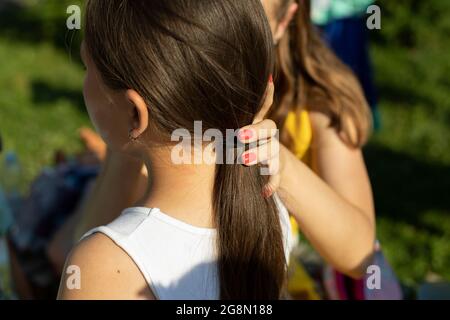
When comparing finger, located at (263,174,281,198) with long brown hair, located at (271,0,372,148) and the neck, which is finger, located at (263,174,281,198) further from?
long brown hair, located at (271,0,372,148)

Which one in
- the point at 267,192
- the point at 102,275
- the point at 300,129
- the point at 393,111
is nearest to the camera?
the point at 102,275

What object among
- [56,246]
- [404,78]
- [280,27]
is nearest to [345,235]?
[280,27]

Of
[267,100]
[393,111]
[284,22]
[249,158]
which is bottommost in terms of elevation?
[393,111]

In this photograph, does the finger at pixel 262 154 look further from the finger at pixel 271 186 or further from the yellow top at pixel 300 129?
the yellow top at pixel 300 129

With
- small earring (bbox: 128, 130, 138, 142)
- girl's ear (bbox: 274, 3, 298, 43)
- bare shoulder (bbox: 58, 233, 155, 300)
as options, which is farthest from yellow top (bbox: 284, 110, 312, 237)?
bare shoulder (bbox: 58, 233, 155, 300)

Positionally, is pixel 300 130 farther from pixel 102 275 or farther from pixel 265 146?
pixel 102 275

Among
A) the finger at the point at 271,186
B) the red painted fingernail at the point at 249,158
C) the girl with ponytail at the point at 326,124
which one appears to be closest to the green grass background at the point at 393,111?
the girl with ponytail at the point at 326,124

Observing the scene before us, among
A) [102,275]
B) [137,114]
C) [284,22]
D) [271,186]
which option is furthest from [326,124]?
[102,275]

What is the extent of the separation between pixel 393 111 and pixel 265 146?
3218 millimetres

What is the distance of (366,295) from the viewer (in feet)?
6.84

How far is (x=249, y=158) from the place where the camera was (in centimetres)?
138

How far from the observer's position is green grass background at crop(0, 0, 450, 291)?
11.2ft

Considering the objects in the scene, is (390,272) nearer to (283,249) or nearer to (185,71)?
(283,249)

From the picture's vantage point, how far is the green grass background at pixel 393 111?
134 inches
